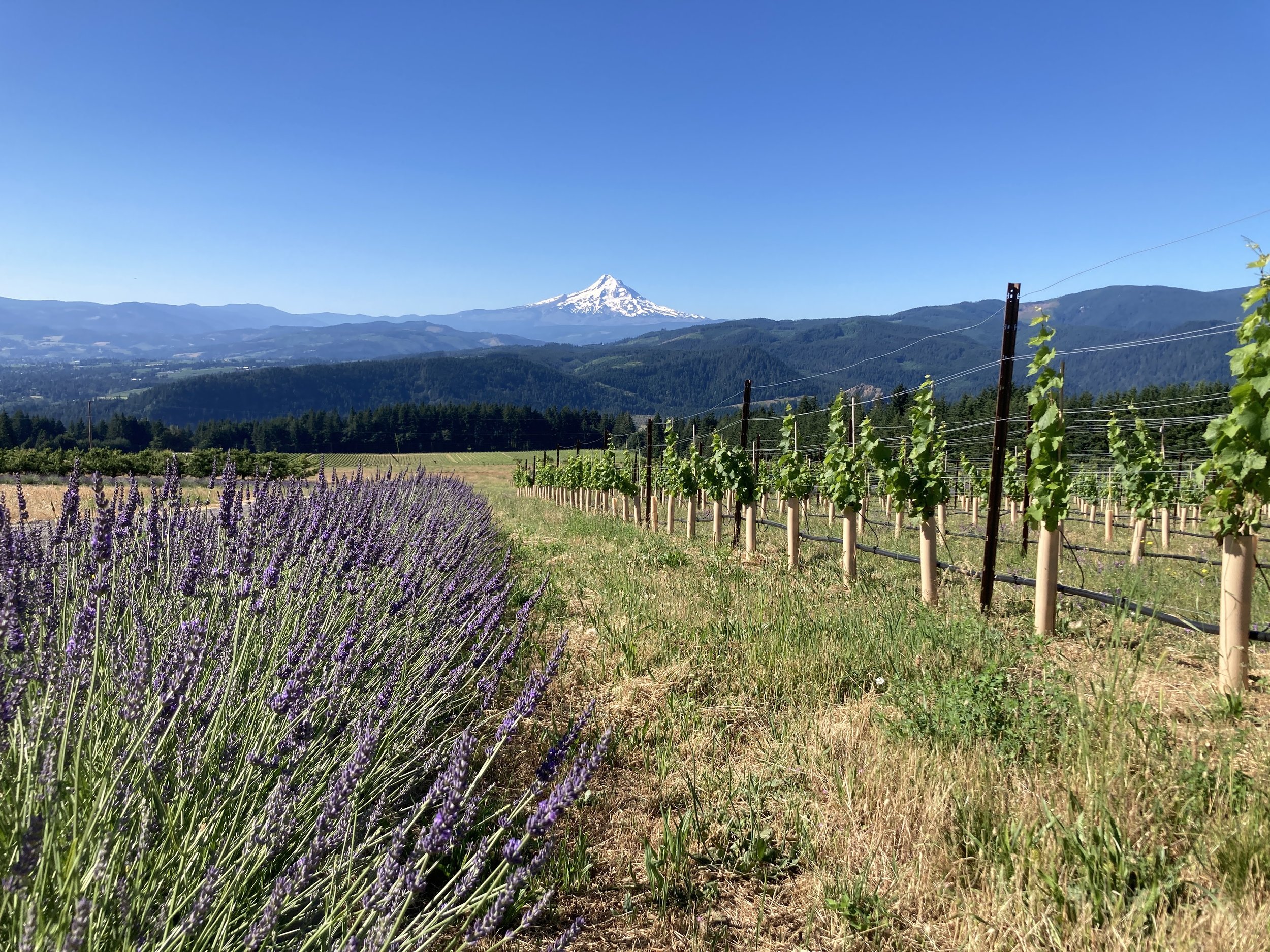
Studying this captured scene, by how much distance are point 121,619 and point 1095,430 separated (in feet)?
64.0

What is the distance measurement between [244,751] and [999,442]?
5998 millimetres

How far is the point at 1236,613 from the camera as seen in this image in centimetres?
374

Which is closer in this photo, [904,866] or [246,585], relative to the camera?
[904,866]

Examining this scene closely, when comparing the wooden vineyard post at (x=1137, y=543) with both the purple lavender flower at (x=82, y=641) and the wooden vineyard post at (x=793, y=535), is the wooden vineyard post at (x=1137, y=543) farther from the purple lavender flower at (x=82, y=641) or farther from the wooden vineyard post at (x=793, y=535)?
the purple lavender flower at (x=82, y=641)

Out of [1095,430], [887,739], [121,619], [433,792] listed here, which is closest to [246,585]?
[121,619]

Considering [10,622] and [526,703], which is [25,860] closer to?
[526,703]

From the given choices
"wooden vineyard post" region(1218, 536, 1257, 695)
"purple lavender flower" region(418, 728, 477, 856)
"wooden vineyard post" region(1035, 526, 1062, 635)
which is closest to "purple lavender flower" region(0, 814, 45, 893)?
"purple lavender flower" region(418, 728, 477, 856)

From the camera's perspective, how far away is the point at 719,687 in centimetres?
400

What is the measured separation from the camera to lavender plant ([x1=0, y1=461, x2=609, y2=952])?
4.55ft

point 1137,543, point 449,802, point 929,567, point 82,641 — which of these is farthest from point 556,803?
point 1137,543

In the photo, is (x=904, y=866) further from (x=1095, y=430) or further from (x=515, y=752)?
(x=1095, y=430)

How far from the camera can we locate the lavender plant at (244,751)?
1.39 metres

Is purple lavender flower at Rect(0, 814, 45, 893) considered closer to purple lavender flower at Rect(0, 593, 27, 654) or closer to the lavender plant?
the lavender plant

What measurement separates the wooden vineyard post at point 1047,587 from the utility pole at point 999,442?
58 cm
